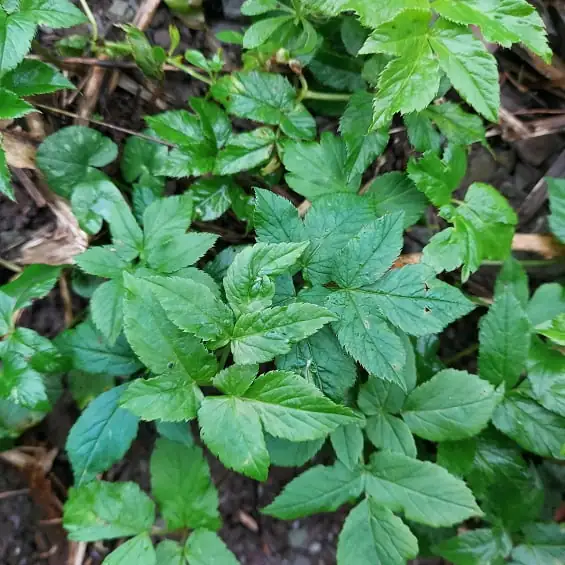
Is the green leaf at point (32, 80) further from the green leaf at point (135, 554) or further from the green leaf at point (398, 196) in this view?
the green leaf at point (135, 554)

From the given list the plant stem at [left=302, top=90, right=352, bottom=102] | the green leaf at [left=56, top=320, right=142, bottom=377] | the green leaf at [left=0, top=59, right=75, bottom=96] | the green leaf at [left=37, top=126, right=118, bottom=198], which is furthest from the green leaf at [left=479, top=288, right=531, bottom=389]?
the green leaf at [left=0, top=59, right=75, bottom=96]

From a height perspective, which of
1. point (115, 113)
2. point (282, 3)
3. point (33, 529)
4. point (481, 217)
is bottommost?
point (33, 529)

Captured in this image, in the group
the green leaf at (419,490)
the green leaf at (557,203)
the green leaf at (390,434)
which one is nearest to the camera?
the green leaf at (419,490)

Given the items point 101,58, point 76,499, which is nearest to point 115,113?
point 101,58

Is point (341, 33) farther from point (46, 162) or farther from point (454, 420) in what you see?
point (454, 420)

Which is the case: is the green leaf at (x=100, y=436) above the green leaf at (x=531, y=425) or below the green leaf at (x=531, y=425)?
below

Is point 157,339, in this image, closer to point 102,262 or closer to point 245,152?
point 102,262

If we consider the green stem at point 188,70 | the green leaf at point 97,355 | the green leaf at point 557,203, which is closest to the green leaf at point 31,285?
the green leaf at point 97,355
